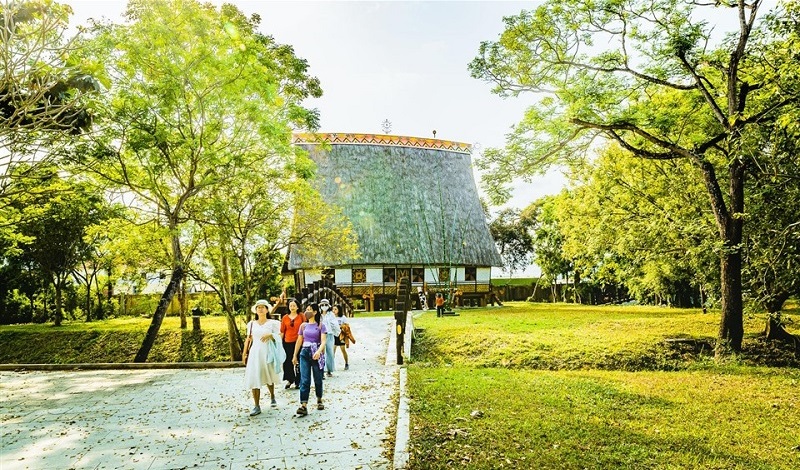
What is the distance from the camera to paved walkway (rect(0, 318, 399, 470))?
206 inches

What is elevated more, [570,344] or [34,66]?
[34,66]

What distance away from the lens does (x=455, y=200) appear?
29.2 m

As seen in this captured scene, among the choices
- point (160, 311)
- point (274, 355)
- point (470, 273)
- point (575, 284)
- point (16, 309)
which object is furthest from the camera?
point (575, 284)

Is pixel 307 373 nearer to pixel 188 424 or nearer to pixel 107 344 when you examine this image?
pixel 188 424

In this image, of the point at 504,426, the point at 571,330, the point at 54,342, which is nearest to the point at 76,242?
the point at 54,342

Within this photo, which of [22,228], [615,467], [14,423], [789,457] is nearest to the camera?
[615,467]

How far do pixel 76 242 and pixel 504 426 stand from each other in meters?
24.5

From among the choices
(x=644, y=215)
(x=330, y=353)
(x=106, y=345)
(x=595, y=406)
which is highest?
(x=644, y=215)

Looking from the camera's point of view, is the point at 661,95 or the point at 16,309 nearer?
the point at 661,95

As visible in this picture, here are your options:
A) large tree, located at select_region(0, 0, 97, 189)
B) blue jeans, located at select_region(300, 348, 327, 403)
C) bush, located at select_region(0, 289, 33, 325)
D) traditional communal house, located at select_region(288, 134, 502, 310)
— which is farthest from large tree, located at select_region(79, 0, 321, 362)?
bush, located at select_region(0, 289, 33, 325)

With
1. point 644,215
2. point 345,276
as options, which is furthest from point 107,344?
point 644,215

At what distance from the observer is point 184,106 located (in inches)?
472

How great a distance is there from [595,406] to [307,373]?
432 centimetres

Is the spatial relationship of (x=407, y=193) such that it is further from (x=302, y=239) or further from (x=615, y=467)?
(x=615, y=467)
